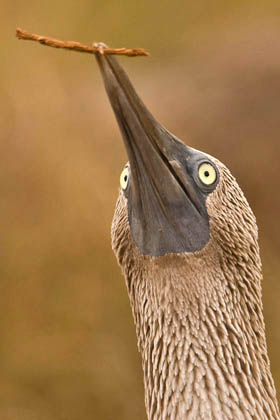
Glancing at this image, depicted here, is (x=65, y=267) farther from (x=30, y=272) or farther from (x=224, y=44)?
(x=224, y=44)

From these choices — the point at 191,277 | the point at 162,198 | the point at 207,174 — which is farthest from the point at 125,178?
the point at 191,277

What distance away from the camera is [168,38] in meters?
7.75

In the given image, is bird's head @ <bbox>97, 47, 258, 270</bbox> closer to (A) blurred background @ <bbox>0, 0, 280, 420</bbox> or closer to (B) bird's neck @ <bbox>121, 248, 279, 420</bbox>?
(B) bird's neck @ <bbox>121, 248, 279, 420</bbox>

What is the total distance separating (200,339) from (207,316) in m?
0.09

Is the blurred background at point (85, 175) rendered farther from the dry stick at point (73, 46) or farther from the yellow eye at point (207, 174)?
the dry stick at point (73, 46)

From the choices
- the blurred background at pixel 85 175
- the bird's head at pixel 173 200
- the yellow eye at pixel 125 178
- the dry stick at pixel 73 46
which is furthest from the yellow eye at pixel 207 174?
the blurred background at pixel 85 175

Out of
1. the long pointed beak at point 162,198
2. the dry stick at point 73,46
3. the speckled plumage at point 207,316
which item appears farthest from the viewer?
the speckled plumage at point 207,316

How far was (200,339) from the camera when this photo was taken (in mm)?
3148

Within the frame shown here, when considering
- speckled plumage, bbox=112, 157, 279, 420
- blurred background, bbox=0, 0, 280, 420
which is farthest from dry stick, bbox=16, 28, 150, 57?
blurred background, bbox=0, 0, 280, 420

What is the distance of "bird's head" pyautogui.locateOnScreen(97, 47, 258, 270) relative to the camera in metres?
2.99

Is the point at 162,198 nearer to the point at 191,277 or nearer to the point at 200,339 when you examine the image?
the point at 191,277

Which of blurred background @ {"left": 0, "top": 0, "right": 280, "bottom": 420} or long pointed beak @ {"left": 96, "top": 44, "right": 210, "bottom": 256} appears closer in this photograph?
long pointed beak @ {"left": 96, "top": 44, "right": 210, "bottom": 256}

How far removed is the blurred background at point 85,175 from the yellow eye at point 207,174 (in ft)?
11.2

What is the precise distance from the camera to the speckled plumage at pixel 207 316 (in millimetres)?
3115
